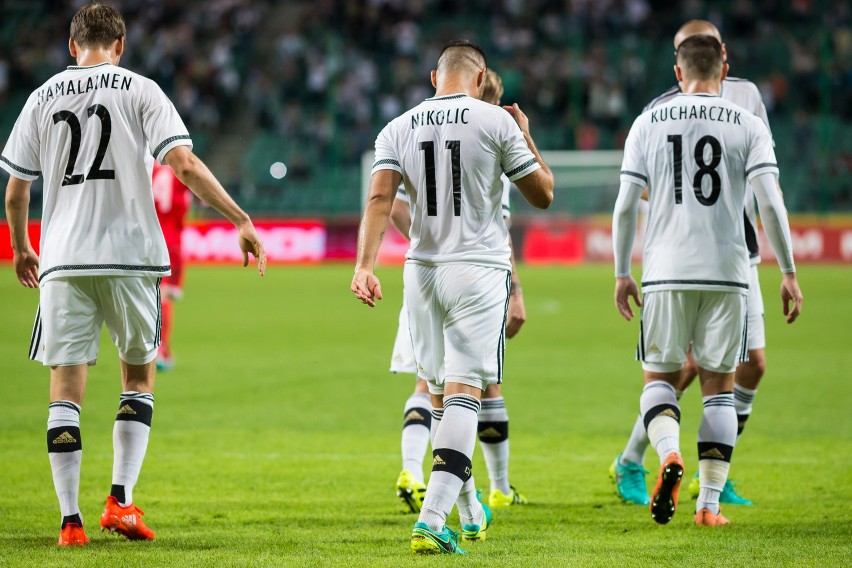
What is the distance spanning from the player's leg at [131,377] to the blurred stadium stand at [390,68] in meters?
22.7

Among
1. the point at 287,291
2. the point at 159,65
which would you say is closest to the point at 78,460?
the point at 287,291

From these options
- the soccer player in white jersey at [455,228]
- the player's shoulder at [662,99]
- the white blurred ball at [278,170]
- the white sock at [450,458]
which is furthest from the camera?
the white blurred ball at [278,170]

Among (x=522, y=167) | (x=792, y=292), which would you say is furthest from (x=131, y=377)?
(x=792, y=292)

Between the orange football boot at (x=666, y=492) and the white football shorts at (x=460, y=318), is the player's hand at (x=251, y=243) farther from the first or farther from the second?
the orange football boot at (x=666, y=492)

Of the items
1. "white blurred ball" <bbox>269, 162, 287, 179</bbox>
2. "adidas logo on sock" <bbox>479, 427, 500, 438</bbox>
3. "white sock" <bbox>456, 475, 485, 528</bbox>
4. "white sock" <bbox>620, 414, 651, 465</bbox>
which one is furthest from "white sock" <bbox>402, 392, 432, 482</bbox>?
"white blurred ball" <bbox>269, 162, 287, 179</bbox>

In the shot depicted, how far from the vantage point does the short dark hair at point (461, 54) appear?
4.95 m

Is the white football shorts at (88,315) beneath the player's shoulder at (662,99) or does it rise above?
beneath

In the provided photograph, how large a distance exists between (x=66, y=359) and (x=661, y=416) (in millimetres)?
2652

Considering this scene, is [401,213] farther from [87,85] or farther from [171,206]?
[171,206]

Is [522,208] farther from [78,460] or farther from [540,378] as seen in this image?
[78,460]

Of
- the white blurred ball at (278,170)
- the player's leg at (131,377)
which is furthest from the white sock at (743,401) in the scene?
the white blurred ball at (278,170)

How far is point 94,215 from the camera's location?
16.1 ft

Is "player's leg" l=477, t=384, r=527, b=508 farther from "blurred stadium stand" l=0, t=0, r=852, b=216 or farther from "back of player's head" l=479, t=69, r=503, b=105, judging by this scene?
"blurred stadium stand" l=0, t=0, r=852, b=216

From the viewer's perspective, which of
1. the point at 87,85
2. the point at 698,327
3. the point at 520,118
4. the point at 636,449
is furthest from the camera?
the point at 636,449
